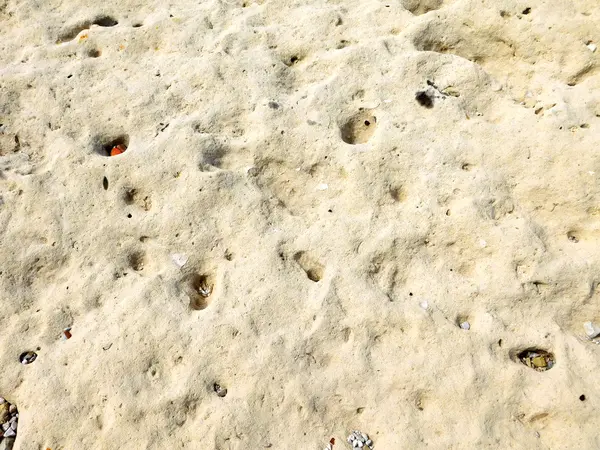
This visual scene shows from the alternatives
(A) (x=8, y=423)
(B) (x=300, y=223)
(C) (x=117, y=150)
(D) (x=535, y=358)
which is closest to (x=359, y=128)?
(B) (x=300, y=223)

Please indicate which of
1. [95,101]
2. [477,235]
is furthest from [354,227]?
[95,101]

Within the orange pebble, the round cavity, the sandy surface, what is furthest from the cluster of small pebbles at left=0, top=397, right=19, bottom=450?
the round cavity

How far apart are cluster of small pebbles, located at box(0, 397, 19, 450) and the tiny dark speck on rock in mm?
2366

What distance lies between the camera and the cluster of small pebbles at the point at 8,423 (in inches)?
90.4

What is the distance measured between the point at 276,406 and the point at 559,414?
1.10m

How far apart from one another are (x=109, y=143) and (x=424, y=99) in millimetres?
1662

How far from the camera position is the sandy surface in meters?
2.27

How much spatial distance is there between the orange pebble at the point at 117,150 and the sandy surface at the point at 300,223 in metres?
0.06

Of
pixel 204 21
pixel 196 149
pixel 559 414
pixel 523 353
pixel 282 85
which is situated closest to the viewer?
pixel 559 414

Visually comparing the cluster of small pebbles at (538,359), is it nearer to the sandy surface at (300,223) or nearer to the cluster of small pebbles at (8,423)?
the sandy surface at (300,223)

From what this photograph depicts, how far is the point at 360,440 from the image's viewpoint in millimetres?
2234

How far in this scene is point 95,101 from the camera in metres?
3.10

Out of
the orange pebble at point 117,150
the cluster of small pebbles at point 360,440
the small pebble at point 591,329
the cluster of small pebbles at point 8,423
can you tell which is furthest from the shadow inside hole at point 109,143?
the small pebble at point 591,329

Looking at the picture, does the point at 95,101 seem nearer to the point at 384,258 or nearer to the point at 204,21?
the point at 204,21
